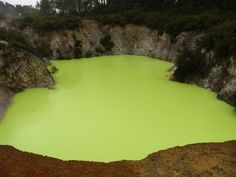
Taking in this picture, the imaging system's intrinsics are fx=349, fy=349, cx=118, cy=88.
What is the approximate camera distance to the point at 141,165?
15.1 metres

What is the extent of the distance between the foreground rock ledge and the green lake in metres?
0.96

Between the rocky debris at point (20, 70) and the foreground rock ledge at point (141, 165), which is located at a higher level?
the rocky debris at point (20, 70)

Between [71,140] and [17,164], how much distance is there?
150 inches

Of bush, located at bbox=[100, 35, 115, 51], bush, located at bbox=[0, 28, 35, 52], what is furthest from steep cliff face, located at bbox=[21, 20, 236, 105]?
bush, located at bbox=[0, 28, 35, 52]

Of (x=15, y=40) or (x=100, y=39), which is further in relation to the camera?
(x=100, y=39)

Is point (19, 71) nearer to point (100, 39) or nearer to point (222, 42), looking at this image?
point (222, 42)

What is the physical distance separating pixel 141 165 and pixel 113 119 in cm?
621

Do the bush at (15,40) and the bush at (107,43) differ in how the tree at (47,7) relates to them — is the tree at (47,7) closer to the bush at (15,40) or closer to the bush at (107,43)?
the bush at (107,43)

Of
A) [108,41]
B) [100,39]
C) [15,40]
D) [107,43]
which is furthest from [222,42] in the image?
[100,39]

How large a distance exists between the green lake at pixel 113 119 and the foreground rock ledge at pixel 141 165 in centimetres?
96

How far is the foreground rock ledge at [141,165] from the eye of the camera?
1413 centimetres

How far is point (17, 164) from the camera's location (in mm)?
14711

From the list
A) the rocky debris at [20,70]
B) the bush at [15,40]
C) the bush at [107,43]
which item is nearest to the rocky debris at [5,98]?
the rocky debris at [20,70]

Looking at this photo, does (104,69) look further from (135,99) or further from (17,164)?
(17,164)
